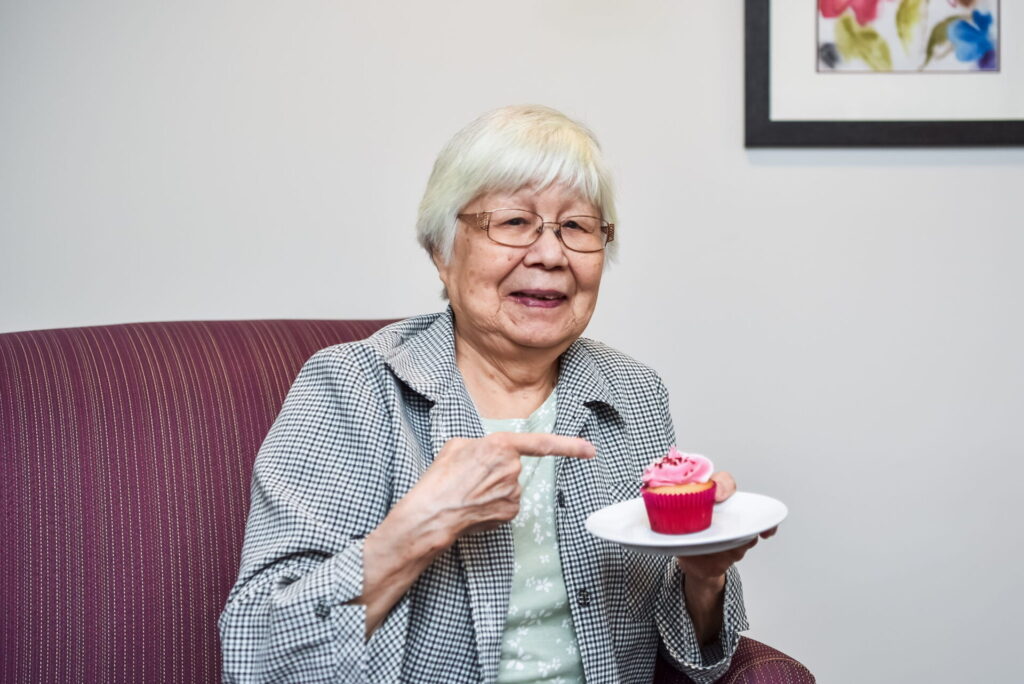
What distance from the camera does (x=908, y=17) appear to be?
193 centimetres

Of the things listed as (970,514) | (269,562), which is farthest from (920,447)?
(269,562)

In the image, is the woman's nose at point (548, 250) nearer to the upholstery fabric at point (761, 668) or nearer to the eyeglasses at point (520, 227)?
the eyeglasses at point (520, 227)

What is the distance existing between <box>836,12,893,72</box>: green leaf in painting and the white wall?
18 cm

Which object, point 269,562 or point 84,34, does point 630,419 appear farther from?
point 84,34

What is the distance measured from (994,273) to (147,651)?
167 cm

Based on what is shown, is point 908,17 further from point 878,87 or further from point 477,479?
point 477,479

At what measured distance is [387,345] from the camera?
1375mm

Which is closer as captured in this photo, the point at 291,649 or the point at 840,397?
the point at 291,649

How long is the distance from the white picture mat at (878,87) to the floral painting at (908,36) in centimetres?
1

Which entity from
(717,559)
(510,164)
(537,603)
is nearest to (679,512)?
(717,559)

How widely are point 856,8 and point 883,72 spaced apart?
13 cm

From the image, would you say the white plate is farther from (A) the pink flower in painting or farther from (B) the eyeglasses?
(A) the pink flower in painting

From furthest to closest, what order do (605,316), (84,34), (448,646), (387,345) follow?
(605,316), (84,34), (387,345), (448,646)

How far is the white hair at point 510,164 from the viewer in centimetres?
134
